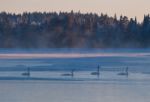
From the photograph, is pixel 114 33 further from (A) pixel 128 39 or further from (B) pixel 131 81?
(B) pixel 131 81

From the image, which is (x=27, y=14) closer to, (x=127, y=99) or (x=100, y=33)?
(x=100, y=33)

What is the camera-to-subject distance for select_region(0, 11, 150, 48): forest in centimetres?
6888

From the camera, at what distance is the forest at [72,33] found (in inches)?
2712

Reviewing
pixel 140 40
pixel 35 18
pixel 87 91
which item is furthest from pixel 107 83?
pixel 35 18

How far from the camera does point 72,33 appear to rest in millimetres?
72438

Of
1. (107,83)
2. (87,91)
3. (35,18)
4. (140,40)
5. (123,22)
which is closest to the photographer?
(87,91)

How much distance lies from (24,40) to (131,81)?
2111 inches

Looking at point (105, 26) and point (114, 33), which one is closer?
point (114, 33)

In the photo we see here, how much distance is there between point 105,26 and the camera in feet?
254

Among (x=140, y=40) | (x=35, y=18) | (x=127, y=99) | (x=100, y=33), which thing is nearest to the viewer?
(x=127, y=99)

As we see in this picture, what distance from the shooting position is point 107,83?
16516mm

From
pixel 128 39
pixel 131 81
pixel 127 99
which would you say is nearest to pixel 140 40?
pixel 128 39

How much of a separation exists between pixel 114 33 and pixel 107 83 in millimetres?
55383

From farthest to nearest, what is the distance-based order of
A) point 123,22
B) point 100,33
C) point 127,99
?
1. point 123,22
2. point 100,33
3. point 127,99
